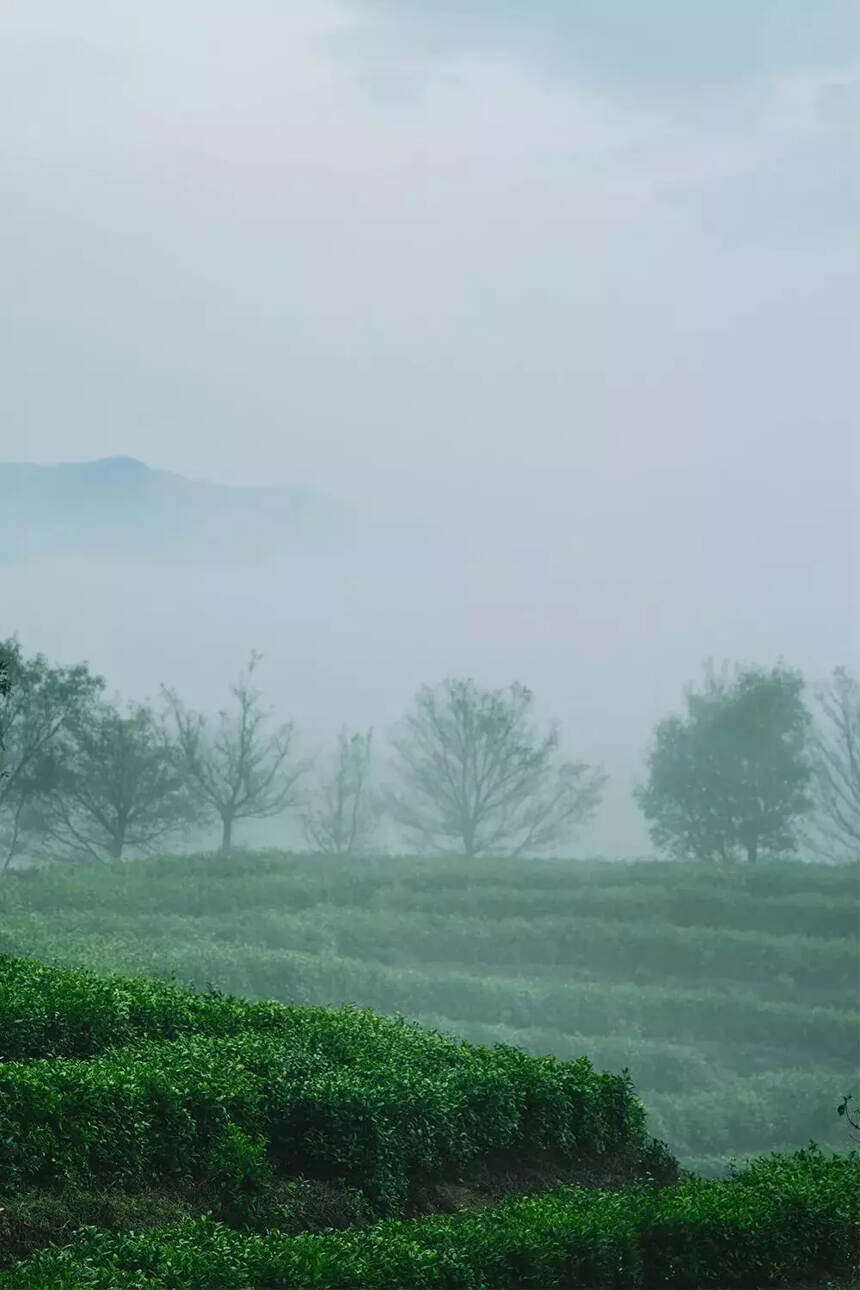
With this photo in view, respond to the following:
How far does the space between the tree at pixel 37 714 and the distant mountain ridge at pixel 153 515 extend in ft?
109

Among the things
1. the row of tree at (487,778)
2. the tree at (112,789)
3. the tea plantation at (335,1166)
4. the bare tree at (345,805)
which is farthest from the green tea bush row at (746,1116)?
the bare tree at (345,805)

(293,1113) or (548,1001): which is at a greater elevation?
(548,1001)

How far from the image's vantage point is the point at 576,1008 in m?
29.0

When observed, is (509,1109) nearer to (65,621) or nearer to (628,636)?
(65,621)

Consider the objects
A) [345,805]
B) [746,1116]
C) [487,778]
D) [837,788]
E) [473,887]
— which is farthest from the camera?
[345,805]

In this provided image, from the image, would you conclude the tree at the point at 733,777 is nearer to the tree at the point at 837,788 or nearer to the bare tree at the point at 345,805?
the tree at the point at 837,788

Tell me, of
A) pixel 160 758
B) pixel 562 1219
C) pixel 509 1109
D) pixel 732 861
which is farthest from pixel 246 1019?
pixel 732 861

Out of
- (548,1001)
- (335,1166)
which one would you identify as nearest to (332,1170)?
(335,1166)

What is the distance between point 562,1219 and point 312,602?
60065 mm

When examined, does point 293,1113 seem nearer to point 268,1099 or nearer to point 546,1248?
point 268,1099

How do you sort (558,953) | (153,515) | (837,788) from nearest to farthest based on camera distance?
(558,953) → (837,788) → (153,515)

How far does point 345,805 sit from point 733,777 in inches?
440

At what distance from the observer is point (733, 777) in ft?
129

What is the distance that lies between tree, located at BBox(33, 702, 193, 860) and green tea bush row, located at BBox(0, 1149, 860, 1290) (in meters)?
23.1
